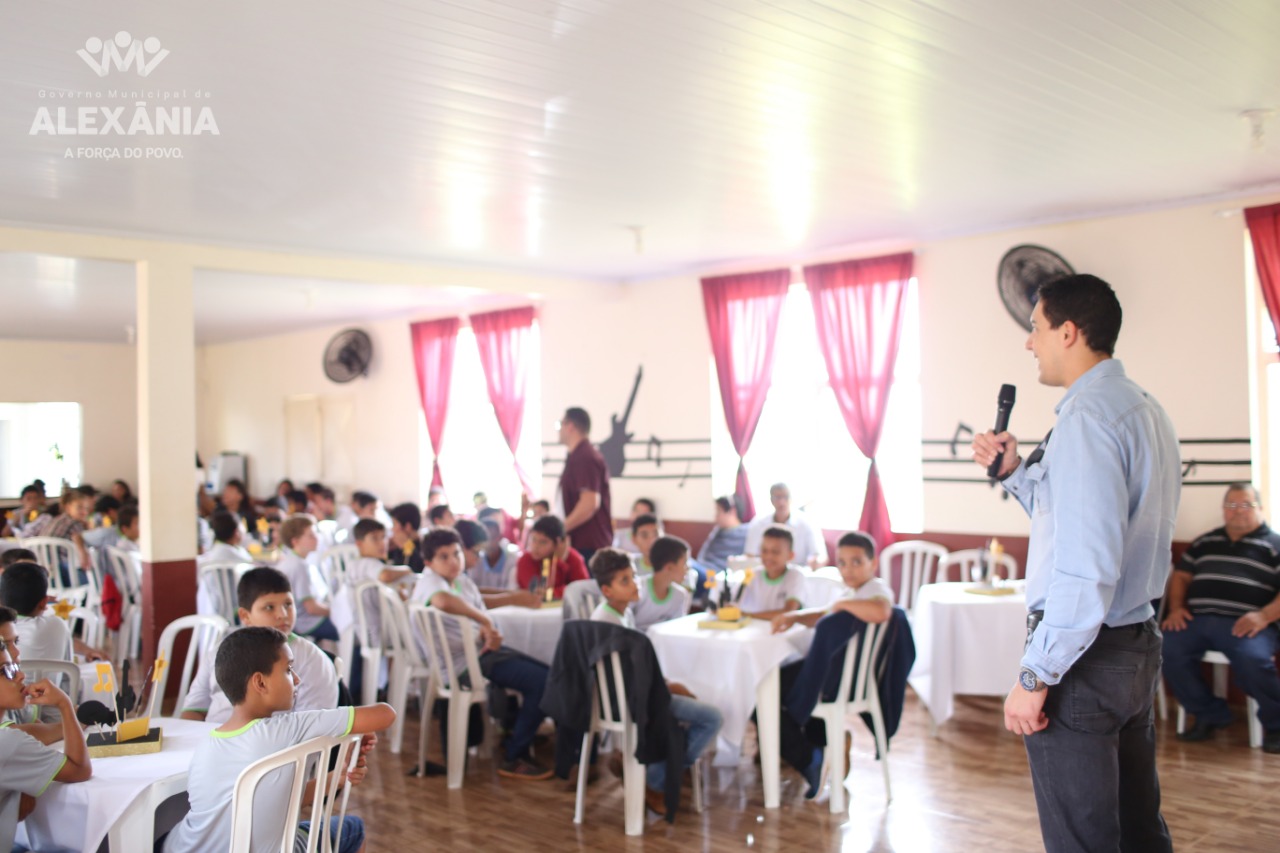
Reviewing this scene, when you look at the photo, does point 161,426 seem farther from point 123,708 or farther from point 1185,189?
point 1185,189

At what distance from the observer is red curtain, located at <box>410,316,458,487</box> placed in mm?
10750

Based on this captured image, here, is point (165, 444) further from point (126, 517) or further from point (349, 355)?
point (349, 355)

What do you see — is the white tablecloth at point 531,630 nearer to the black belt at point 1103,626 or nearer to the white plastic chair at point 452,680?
the white plastic chair at point 452,680

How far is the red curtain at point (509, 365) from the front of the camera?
10.0 m

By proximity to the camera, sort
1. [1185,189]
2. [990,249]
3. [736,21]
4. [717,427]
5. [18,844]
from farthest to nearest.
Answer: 1. [717,427]
2. [990,249]
3. [1185,189]
4. [736,21]
5. [18,844]

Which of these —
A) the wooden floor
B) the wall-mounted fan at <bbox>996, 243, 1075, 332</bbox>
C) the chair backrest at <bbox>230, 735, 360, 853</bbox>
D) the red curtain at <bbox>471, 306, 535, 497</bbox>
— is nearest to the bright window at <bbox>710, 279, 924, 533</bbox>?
the wall-mounted fan at <bbox>996, 243, 1075, 332</bbox>

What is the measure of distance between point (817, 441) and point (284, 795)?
19.9 feet

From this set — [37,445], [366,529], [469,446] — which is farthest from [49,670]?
[469,446]

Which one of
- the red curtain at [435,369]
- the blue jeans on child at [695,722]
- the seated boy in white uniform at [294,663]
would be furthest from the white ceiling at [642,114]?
the red curtain at [435,369]

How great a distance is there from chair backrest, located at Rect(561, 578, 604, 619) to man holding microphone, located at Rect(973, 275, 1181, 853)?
10.3ft

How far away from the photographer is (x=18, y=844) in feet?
9.21

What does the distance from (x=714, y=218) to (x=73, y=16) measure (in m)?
3.89

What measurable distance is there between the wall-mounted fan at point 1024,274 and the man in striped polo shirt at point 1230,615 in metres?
1.65

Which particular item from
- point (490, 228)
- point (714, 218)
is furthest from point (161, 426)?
point (714, 218)
